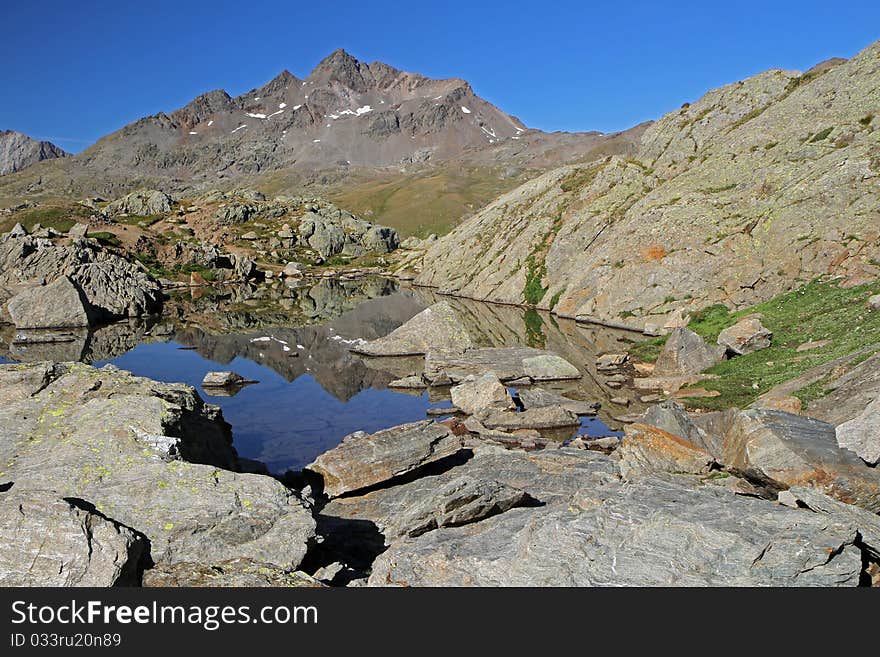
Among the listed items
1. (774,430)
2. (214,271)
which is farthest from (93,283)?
(774,430)

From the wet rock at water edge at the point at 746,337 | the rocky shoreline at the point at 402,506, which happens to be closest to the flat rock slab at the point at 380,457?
the rocky shoreline at the point at 402,506

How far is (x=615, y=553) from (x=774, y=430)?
12801 mm

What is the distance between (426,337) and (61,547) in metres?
49.6

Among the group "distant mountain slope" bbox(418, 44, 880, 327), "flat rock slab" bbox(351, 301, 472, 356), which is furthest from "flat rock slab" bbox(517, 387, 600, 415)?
"distant mountain slope" bbox(418, 44, 880, 327)

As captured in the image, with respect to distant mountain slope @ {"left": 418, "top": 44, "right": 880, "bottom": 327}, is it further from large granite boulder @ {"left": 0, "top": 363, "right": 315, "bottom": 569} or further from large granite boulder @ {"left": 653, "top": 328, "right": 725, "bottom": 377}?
large granite boulder @ {"left": 0, "top": 363, "right": 315, "bottom": 569}

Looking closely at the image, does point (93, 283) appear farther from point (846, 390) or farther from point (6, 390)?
point (846, 390)

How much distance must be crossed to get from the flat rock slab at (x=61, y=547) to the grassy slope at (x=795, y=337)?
2884cm

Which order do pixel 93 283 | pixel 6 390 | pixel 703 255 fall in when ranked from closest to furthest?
pixel 6 390
pixel 703 255
pixel 93 283

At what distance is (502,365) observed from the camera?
5038 cm

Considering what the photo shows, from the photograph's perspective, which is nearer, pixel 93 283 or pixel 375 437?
pixel 375 437

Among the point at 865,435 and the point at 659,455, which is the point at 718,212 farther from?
the point at 865,435

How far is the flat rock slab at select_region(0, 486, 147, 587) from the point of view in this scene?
34.2ft

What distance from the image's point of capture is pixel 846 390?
2522cm

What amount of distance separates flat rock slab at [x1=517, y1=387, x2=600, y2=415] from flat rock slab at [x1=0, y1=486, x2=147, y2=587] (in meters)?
31.2
